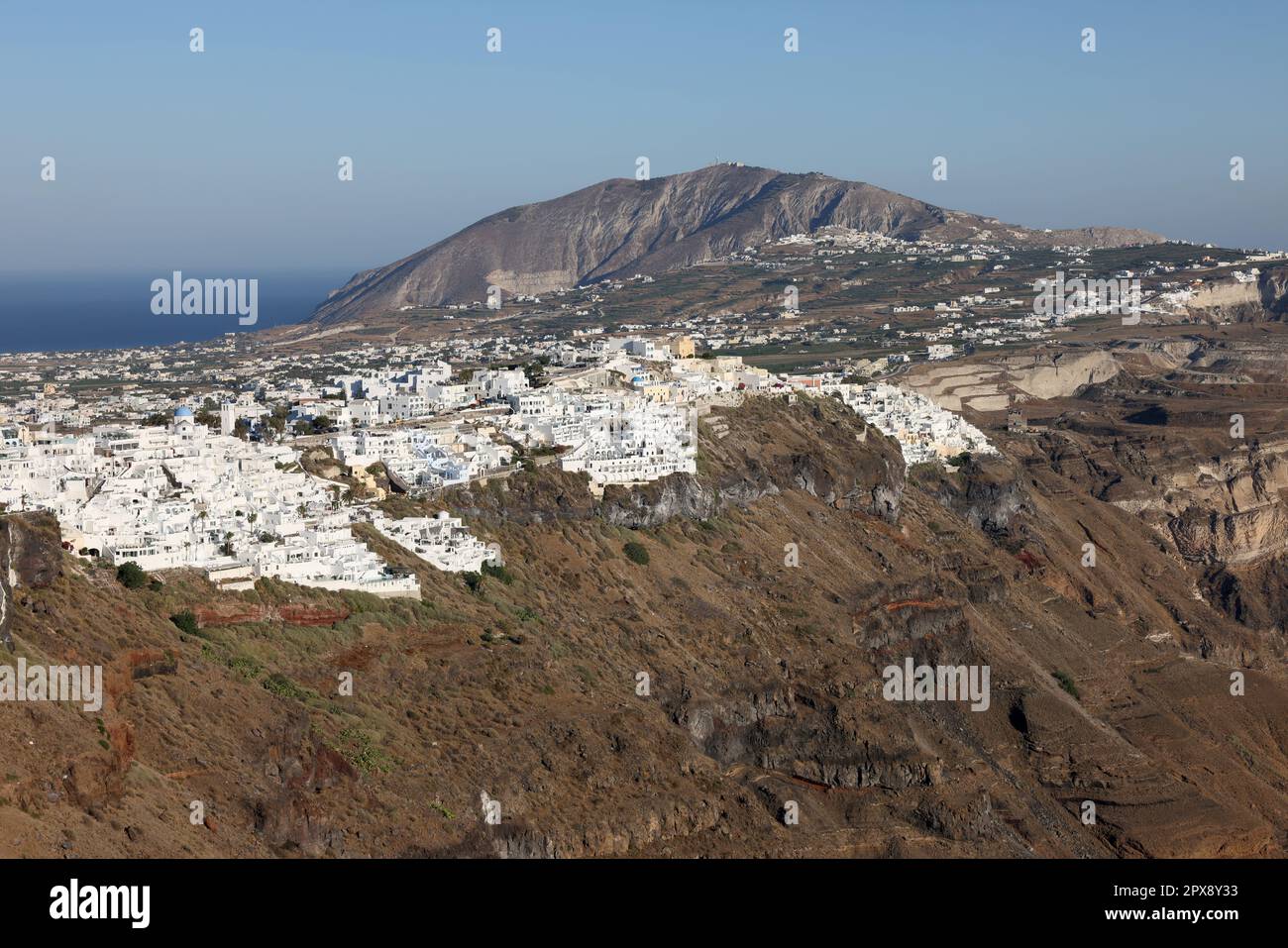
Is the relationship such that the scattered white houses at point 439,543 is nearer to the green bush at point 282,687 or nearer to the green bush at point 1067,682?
the green bush at point 282,687

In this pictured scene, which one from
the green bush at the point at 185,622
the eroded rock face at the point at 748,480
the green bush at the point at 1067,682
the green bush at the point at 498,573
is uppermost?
the eroded rock face at the point at 748,480

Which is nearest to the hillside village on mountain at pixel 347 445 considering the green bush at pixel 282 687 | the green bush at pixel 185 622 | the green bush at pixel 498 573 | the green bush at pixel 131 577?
the green bush at pixel 498 573

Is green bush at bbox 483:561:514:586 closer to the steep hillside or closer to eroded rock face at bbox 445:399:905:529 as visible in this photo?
Answer: the steep hillside

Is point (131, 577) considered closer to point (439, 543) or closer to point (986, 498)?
point (439, 543)

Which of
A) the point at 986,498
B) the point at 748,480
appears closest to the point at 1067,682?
the point at 748,480

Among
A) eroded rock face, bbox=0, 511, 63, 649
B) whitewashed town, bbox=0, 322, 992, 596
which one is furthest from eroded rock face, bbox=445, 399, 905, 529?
eroded rock face, bbox=0, 511, 63, 649

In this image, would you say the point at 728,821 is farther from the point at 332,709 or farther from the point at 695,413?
the point at 695,413
